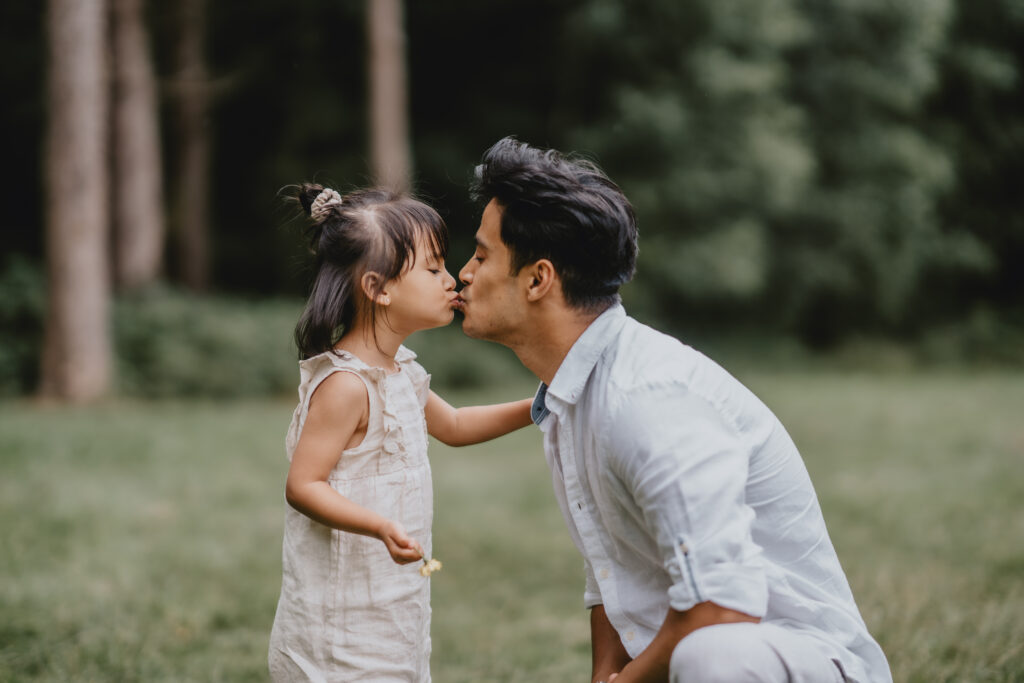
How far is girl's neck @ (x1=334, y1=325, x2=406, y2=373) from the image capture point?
8.64ft

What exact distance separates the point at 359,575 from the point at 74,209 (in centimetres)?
921

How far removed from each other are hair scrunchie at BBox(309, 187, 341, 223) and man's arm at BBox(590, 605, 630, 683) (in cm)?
127

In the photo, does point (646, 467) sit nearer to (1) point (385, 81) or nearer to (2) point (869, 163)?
(1) point (385, 81)

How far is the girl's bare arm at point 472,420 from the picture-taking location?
287 centimetres

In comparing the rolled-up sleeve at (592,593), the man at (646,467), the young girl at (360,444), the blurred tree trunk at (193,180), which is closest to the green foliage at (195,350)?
the blurred tree trunk at (193,180)

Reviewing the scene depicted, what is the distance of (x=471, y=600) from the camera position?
490cm

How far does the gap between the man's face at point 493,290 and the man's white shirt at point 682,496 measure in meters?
0.21

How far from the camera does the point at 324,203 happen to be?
8.87ft

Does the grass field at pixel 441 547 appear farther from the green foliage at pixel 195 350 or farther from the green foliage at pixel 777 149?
the green foliage at pixel 777 149

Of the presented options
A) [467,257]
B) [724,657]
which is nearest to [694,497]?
[724,657]

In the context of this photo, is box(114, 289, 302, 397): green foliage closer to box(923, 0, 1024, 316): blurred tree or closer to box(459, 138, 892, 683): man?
box(459, 138, 892, 683): man

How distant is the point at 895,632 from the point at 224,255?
17.6 m

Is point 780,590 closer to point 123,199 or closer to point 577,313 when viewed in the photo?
point 577,313

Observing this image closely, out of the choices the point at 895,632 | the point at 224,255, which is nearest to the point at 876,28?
the point at 224,255
